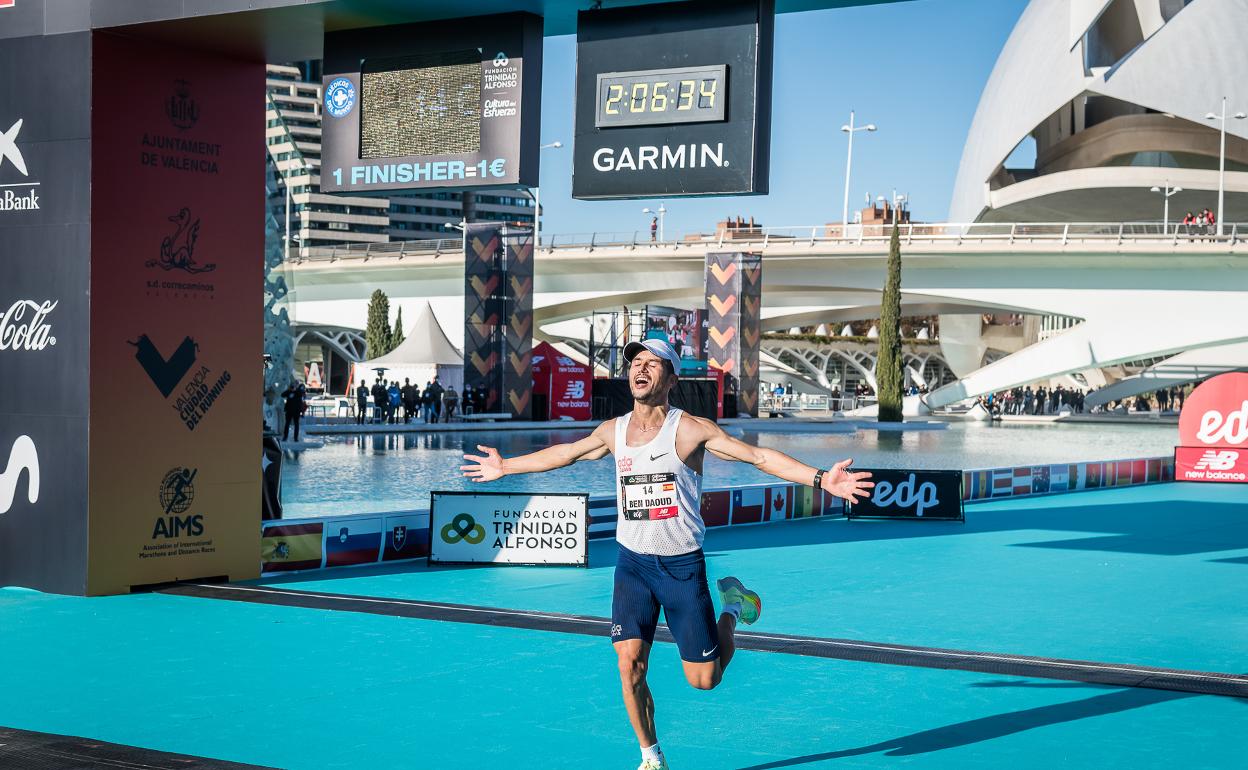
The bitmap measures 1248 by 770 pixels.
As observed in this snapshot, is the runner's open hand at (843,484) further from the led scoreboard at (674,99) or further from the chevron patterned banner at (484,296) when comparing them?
the chevron patterned banner at (484,296)

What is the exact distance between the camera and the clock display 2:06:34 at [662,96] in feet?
31.3

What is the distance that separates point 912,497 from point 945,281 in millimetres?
38056

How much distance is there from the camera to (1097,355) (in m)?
53.5

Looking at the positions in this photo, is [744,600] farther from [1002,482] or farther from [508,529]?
[1002,482]

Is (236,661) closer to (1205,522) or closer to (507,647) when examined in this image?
(507,647)

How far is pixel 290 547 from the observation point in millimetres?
11969

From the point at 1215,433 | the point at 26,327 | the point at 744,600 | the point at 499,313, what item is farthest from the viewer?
the point at 499,313

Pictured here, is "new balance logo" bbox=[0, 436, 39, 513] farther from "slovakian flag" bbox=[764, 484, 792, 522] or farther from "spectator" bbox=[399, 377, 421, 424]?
"spectator" bbox=[399, 377, 421, 424]

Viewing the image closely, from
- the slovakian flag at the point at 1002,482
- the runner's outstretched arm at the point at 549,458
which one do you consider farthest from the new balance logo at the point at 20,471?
the slovakian flag at the point at 1002,482

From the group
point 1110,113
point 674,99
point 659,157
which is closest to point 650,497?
point 659,157

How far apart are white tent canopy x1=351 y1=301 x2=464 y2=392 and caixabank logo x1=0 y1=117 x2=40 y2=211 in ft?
109

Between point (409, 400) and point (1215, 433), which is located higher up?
point (1215, 433)

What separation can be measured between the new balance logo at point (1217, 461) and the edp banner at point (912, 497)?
33.9 ft

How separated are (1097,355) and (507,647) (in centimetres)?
4929
